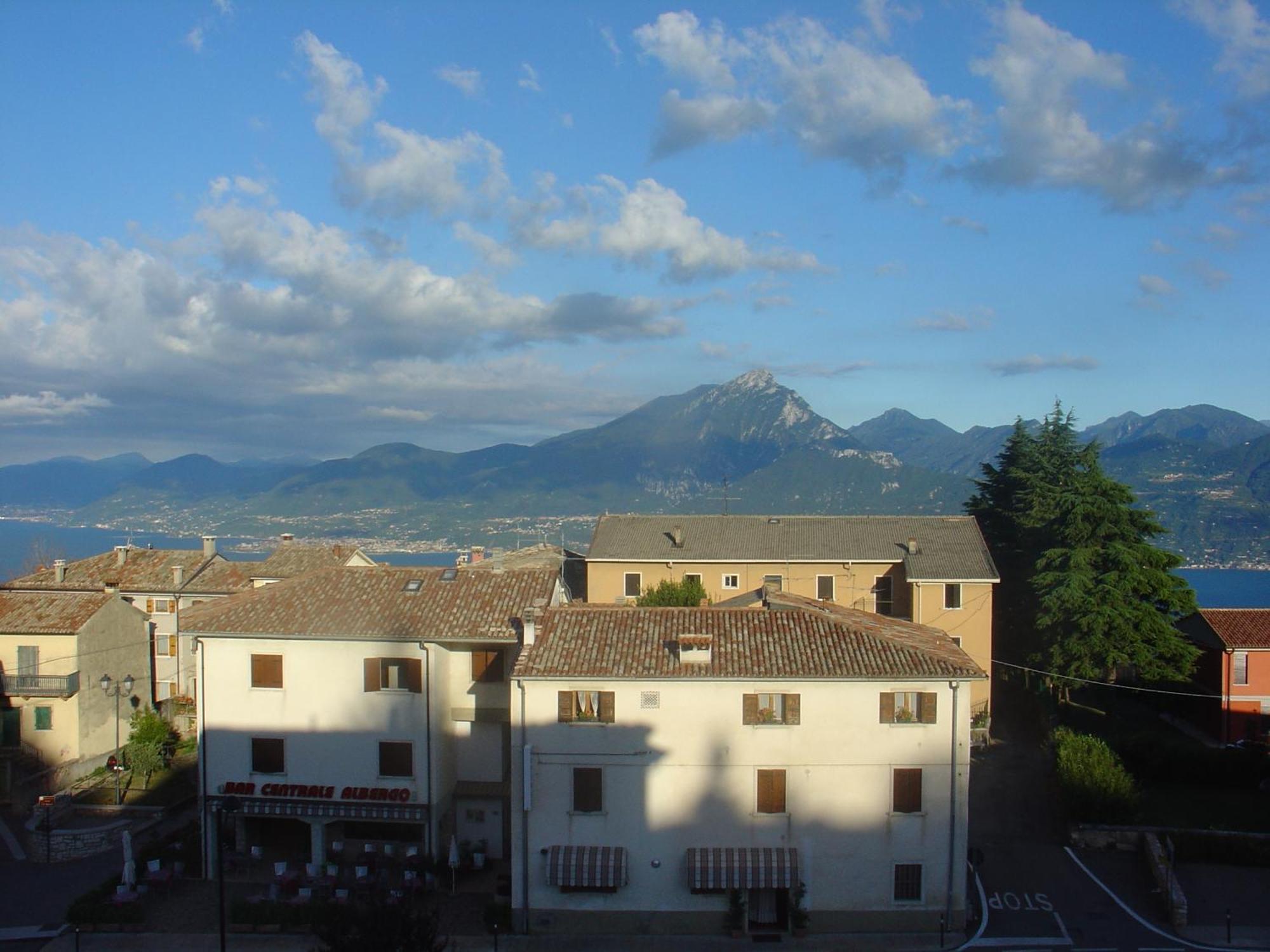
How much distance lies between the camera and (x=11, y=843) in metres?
29.8

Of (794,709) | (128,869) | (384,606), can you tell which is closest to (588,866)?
(794,709)

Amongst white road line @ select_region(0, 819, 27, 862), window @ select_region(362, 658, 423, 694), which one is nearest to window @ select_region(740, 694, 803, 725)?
window @ select_region(362, 658, 423, 694)

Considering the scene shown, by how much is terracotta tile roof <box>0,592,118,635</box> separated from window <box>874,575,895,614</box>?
33.0 metres

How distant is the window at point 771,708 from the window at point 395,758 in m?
9.43

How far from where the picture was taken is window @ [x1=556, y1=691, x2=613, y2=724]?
2252cm

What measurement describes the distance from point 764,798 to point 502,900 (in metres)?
6.93

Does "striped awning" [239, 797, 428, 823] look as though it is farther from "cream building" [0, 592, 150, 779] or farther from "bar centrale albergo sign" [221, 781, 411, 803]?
"cream building" [0, 592, 150, 779]

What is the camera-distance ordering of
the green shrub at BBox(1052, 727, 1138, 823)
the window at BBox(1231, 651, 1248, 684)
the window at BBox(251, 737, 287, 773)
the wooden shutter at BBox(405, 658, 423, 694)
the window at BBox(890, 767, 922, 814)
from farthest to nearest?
the window at BBox(1231, 651, 1248, 684), the green shrub at BBox(1052, 727, 1138, 823), the window at BBox(251, 737, 287, 773), the wooden shutter at BBox(405, 658, 423, 694), the window at BBox(890, 767, 922, 814)

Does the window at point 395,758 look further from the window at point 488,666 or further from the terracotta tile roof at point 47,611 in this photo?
the terracotta tile roof at point 47,611

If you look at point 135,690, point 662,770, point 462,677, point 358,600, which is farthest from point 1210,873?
point 135,690

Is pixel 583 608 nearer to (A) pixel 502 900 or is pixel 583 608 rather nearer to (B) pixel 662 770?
(B) pixel 662 770

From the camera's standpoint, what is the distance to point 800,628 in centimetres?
2417

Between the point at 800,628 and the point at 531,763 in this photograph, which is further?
the point at 800,628

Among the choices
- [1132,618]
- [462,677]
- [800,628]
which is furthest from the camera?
[1132,618]
